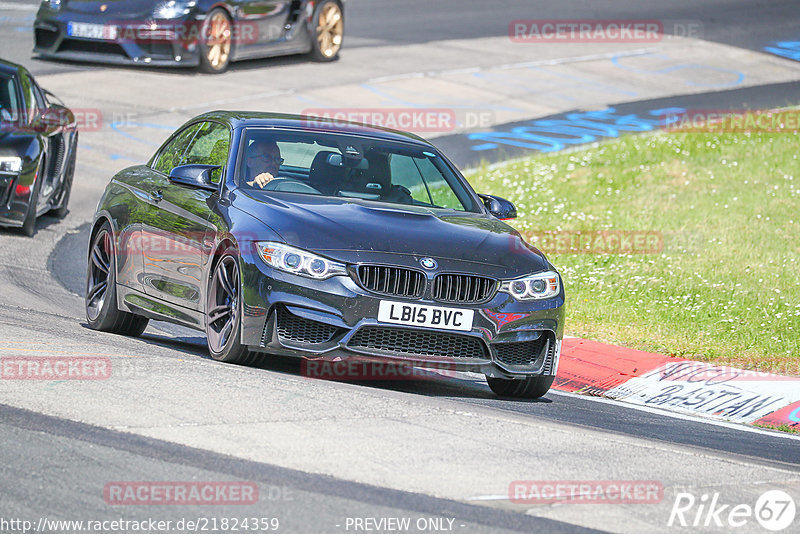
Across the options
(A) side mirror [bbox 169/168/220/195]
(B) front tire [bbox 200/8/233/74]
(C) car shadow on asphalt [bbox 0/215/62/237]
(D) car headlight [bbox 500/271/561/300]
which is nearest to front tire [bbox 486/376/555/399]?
(D) car headlight [bbox 500/271/561/300]

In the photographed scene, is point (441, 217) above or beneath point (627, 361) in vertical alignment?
above

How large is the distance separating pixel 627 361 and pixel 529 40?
19274 mm

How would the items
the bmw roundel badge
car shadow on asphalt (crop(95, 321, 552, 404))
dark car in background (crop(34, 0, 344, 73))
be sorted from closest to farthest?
the bmw roundel badge < car shadow on asphalt (crop(95, 321, 552, 404)) < dark car in background (crop(34, 0, 344, 73))

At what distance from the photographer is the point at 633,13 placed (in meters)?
32.3

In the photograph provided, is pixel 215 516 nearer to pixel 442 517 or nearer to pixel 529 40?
pixel 442 517

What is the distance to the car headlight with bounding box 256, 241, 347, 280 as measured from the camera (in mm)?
7410

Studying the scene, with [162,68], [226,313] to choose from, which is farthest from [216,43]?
Answer: [226,313]

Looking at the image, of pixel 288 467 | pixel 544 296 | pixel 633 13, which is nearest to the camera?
pixel 288 467

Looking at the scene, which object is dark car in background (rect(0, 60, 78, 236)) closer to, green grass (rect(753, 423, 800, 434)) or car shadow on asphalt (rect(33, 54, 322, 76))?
car shadow on asphalt (rect(33, 54, 322, 76))

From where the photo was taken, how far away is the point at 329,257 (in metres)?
7.44

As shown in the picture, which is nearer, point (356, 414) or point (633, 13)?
point (356, 414)

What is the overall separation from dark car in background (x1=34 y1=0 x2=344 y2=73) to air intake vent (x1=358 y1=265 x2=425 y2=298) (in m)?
13.3

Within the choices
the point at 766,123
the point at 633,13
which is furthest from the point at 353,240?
the point at 633,13

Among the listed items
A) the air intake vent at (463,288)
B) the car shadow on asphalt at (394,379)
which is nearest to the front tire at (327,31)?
the car shadow on asphalt at (394,379)
